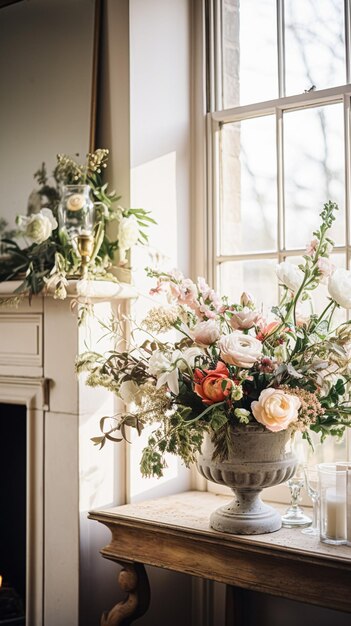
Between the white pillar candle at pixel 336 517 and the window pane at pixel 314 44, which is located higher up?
the window pane at pixel 314 44

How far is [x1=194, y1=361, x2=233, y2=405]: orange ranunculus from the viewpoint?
6.33ft

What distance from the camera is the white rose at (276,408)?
189cm

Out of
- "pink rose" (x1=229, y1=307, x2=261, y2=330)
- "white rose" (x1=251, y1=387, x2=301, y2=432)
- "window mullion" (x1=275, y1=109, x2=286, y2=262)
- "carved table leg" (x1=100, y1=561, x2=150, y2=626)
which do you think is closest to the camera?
"white rose" (x1=251, y1=387, x2=301, y2=432)

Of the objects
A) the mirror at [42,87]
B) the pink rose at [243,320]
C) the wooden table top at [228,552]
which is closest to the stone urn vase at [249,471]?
the wooden table top at [228,552]

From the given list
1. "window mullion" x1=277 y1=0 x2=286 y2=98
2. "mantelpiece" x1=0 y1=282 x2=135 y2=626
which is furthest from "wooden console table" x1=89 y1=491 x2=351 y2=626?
"window mullion" x1=277 y1=0 x2=286 y2=98

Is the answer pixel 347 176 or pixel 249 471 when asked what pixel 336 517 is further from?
pixel 347 176

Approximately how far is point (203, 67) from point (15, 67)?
73 centimetres

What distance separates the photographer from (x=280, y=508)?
2502 millimetres

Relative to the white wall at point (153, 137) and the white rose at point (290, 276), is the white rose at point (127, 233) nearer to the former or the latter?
the white wall at point (153, 137)

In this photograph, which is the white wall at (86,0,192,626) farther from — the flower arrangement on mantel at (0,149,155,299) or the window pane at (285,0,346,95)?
the window pane at (285,0,346,95)

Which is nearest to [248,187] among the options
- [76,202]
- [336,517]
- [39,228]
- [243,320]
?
[76,202]

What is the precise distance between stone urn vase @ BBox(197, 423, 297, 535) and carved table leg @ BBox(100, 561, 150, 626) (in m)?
0.35

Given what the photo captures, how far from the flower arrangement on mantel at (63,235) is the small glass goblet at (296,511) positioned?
Result: 2.78 feet

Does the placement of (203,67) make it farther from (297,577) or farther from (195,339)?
(297,577)
